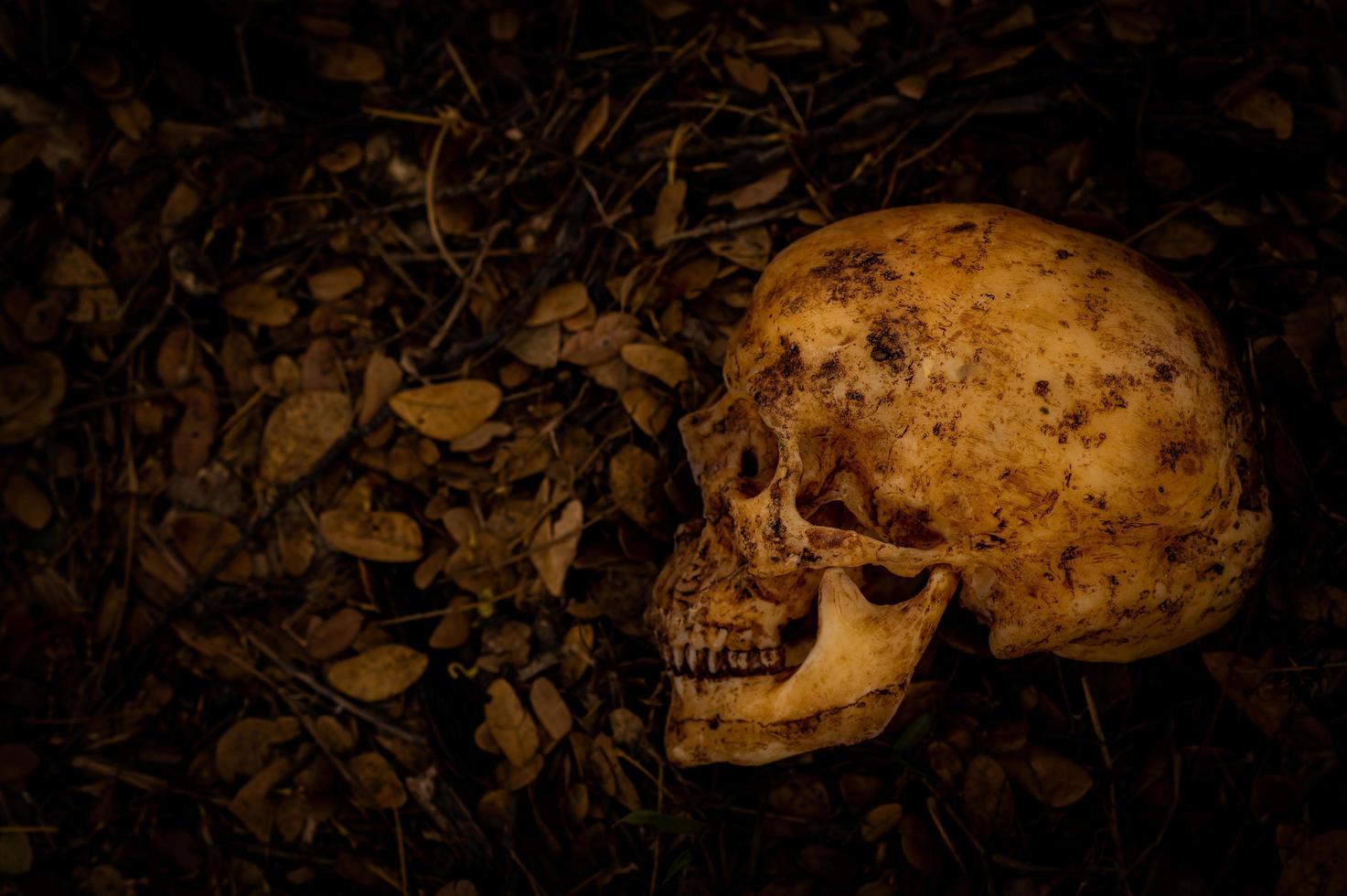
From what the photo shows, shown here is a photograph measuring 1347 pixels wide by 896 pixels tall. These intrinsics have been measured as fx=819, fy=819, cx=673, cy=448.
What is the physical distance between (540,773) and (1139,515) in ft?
4.12

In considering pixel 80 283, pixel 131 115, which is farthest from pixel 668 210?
pixel 80 283

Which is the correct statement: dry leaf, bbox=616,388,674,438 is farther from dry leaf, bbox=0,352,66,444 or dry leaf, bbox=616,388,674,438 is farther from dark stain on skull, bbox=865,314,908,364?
dry leaf, bbox=0,352,66,444

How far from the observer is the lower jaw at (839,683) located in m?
1.26

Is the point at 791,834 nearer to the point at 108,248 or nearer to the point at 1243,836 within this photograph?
the point at 1243,836

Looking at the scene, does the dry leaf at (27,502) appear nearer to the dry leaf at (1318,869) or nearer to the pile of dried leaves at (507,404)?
the pile of dried leaves at (507,404)

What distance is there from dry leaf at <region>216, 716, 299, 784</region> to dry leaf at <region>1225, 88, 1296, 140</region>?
2294mm

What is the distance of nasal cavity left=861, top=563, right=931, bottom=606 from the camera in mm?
1487

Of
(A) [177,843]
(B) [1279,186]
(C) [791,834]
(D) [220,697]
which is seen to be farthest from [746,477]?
(A) [177,843]

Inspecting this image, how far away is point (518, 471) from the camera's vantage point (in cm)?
179

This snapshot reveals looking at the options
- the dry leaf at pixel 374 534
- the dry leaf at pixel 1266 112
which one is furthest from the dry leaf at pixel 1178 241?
the dry leaf at pixel 374 534

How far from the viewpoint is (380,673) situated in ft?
5.78

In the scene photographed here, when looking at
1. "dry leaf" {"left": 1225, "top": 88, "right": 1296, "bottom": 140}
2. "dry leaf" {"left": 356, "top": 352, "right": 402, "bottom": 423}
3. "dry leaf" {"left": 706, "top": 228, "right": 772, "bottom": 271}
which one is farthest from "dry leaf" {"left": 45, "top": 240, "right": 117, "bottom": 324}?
"dry leaf" {"left": 1225, "top": 88, "right": 1296, "bottom": 140}

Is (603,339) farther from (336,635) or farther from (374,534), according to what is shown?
(336,635)

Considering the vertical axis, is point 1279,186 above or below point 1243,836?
above
